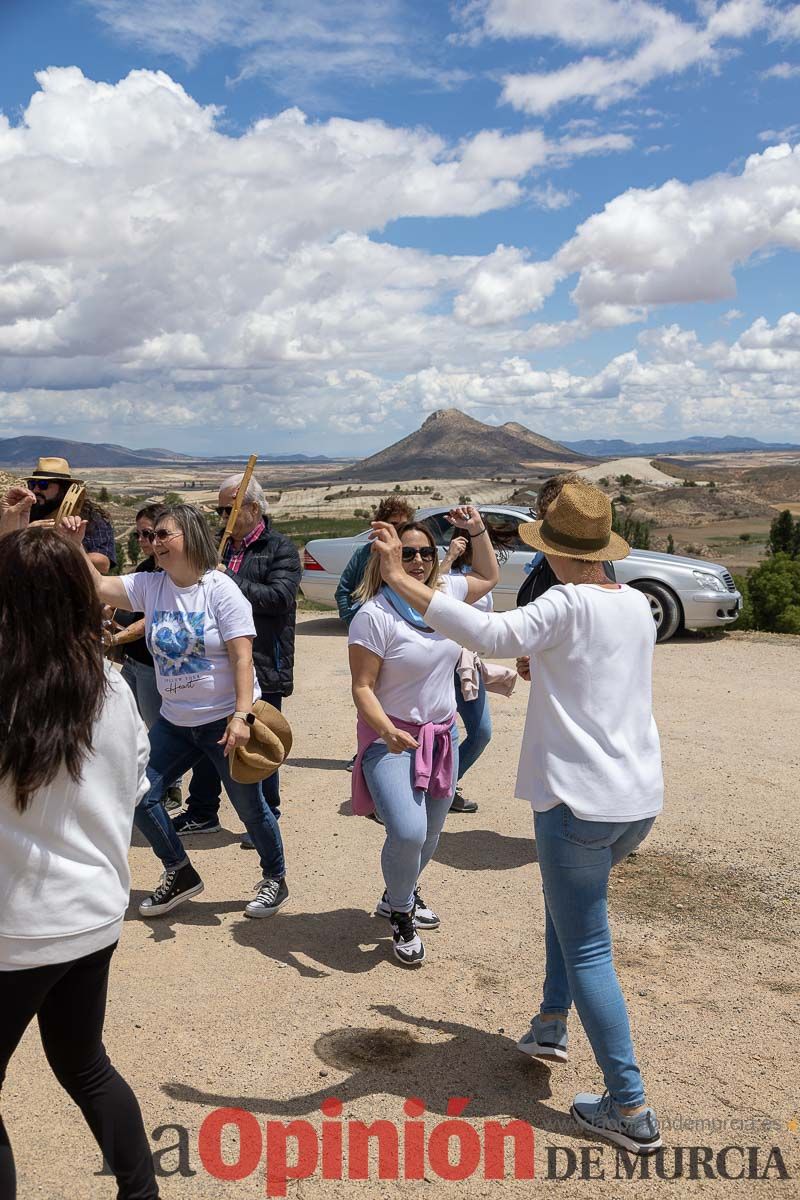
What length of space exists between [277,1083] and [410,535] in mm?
2044

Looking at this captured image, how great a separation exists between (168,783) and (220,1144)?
1.88 m

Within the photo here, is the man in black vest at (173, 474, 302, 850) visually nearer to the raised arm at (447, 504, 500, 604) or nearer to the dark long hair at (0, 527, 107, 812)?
the raised arm at (447, 504, 500, 604)

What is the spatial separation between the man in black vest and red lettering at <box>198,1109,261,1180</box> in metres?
2.08

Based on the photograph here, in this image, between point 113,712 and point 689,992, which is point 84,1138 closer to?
point 113,712

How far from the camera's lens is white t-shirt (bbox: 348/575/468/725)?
3959 mm

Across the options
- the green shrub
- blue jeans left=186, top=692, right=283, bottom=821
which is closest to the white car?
blue jeans left=186, top=692, right=283, bottom=821

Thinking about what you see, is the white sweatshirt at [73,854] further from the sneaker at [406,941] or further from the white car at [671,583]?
the white car at [671,583]

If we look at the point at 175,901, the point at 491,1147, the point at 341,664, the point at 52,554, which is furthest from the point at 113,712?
the point at 341,664

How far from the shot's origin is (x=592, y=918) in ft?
9.56

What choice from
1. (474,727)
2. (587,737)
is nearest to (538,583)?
(474,727)

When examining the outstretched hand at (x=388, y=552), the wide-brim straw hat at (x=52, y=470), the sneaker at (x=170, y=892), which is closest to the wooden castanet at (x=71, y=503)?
the wide-brim straw hat at (x=52, y=470)

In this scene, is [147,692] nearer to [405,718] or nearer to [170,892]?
[170,892]

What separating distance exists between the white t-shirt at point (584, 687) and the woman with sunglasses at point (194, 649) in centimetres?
158

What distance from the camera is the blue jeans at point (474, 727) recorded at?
18.3 ft
